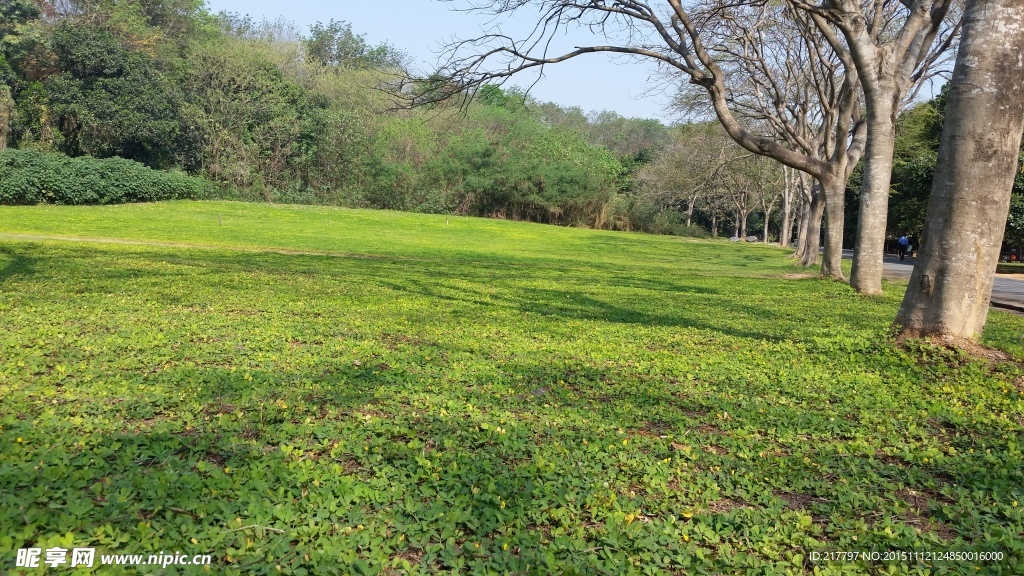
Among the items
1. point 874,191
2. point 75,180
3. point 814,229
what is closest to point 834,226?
point 874,191

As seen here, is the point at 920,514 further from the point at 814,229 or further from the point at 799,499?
the point at 814,229

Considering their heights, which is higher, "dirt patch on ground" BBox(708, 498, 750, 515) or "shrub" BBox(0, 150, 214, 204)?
"shrub" BBox(0, 150, 214, 204)

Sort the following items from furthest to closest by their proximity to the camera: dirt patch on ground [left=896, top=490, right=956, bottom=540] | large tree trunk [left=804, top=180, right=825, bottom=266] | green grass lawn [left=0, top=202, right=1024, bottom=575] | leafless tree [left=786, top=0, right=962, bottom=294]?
large tree trunk [left=804, top=180, right=825, bottom=266] → leafless tree [left=786, top=0, right=962, bottom=294] → dirt patch on ground [left=896, top=490, right=956, bottom=540] → green grass lawn [left=0, top=202, right=1024, bottom=575]

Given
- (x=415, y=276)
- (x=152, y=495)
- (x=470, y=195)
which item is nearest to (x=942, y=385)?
(x=152, y=495)

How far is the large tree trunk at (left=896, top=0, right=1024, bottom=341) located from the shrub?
130 feet

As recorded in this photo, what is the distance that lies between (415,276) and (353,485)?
37.7 ft

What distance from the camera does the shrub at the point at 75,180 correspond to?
3419cm

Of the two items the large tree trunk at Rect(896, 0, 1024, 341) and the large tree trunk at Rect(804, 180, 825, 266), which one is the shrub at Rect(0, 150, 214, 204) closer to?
the large tree trunk at Rect(804, 180, 825, 266)

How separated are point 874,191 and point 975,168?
729 centimetres

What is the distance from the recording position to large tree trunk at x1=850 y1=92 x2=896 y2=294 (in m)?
12.9

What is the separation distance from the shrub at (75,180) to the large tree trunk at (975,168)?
39.6 meters

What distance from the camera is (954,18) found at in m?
18.6

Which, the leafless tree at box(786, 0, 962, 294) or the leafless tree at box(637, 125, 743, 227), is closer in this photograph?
the leafless tree at box(786, 0, 962, 294)

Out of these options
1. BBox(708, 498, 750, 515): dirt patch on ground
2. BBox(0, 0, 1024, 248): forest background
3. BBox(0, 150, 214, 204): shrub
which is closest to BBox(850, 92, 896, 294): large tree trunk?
BBox(708, 498, 750, 515): dirt patch on ground
